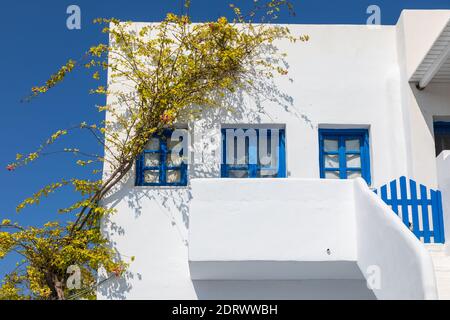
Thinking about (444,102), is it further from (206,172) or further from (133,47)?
(133,47)

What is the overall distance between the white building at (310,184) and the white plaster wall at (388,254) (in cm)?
4

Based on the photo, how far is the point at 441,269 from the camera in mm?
8195

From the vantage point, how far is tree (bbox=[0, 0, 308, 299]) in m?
10.5

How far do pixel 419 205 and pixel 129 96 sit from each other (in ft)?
16.1

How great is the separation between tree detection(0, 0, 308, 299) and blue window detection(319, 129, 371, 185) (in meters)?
1.40

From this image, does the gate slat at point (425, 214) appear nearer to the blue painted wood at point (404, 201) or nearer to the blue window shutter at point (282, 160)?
the blue painted wood at point (404, 201)

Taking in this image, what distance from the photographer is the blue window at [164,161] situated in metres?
11.1

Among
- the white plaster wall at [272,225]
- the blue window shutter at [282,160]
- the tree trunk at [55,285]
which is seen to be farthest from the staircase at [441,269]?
the tree trunk at [55,285]

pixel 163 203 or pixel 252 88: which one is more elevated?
pixel 252 88

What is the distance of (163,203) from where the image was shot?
1071cm

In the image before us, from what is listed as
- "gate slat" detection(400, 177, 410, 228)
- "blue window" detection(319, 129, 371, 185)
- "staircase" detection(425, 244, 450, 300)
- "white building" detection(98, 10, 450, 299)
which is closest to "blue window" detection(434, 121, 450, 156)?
"white building" detection(98, 10, 450, 299)
